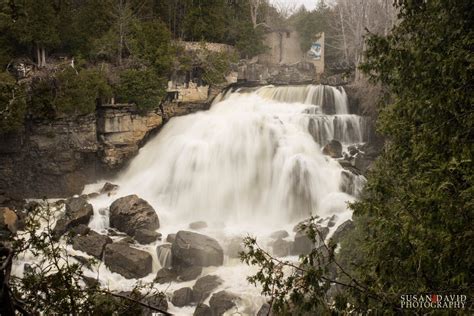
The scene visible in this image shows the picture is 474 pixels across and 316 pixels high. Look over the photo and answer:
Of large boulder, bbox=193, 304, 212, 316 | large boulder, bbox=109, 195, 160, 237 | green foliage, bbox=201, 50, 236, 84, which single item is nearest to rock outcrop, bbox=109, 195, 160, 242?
large boulder, bbox=109, 195, 160, 237

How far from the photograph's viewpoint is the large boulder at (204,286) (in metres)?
12.5

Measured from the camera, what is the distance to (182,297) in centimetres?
1227

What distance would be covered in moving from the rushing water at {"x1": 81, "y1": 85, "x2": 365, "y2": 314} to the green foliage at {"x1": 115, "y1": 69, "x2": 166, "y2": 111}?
216 centimetres

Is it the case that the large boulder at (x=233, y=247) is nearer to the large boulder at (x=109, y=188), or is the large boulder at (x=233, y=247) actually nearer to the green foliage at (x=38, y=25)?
the large boulder at (x=109, y=188)

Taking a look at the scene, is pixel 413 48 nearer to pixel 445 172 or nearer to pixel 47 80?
pixel 445 172

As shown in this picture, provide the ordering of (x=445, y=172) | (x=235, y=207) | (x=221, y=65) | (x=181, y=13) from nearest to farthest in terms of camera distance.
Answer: (x=445, y=172) < (x=235, y=207) < (x=221, y=65) < (x=181, y=13)

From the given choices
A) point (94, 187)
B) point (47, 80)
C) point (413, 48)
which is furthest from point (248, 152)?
point (413, 48)

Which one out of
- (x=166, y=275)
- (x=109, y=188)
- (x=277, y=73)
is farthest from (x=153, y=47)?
(x=166, y=275)

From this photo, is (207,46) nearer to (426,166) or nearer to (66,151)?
(66,151)

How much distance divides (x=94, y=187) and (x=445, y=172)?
18313 mm

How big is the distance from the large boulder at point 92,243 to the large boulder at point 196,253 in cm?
257

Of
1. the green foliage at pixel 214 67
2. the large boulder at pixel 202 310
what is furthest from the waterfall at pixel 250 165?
the large boulder at pixel 202 310

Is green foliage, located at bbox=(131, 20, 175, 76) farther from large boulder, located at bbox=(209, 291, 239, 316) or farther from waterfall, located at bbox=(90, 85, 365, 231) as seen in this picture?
large boulder, located at bbox=(209, 291, 239, 316)

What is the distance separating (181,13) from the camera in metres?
28.8
